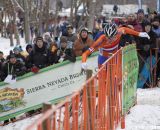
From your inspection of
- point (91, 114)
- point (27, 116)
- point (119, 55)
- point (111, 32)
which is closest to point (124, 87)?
point (119, 55)

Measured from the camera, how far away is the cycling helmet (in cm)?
856

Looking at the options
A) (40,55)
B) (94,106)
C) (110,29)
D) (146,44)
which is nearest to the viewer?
(94,106)

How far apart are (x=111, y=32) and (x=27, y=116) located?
8.84 feet

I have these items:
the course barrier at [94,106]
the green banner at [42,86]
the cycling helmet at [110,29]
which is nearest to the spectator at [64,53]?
the green banner at [42,86]

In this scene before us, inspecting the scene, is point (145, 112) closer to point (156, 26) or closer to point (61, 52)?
point (61, 52)

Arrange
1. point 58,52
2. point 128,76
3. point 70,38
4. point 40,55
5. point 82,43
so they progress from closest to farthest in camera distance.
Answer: point 128,76 < point 82,43 < point 40,55 < point 58,52 < point 70,38

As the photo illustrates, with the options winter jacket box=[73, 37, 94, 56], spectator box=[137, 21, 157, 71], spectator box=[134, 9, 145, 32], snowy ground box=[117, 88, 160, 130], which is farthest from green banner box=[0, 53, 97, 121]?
spectator box=[134, 9, 145, 32]

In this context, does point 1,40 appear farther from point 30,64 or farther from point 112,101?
point 112,101

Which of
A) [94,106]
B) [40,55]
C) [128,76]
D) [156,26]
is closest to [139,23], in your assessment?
[156,26]

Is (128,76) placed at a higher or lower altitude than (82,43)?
lower

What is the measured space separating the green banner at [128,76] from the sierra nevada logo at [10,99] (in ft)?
7.66

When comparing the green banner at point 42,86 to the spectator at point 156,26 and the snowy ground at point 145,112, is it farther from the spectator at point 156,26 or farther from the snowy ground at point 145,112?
the spectator at point 156,26

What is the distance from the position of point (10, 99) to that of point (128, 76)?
111 inches

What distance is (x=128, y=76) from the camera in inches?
320
